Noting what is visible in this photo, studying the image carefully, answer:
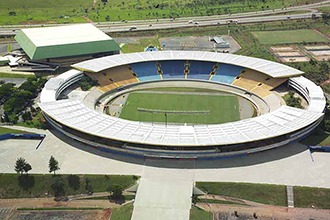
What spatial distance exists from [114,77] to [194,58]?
19.7m

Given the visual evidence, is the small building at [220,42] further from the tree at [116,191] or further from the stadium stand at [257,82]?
the tree at [116,191]

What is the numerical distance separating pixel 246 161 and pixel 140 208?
19.4m

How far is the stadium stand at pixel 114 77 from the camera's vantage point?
9344 cm

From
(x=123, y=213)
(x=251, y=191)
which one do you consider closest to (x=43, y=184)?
(x=123, y=213)

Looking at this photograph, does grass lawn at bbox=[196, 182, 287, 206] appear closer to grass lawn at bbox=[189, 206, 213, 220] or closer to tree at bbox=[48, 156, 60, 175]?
grass lawn at bbox=[189, 206, 213, 220]

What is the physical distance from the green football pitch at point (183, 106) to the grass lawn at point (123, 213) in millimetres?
26088

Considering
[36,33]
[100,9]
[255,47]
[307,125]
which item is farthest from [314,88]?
[100,9]

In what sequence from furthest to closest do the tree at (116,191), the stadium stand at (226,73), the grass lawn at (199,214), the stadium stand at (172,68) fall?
the stadium stand at (172,68), the stadium stand at (226,73), the tree at (116,191), the grass lawn at (199,214)

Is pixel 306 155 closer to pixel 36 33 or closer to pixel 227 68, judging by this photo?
pixel 227 68

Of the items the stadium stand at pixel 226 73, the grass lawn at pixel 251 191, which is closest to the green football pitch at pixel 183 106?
the stadium stand at pixel 226 73

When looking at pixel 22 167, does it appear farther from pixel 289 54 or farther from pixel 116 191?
pixel 289 54

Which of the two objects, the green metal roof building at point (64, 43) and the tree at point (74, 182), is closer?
the tree at point (74, 182)

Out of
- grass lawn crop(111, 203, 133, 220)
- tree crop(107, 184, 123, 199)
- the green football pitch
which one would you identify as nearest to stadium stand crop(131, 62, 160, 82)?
the green football pitch

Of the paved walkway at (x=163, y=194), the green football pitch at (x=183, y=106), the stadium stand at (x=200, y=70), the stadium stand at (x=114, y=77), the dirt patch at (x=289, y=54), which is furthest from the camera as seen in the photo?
the dirt patch at (x=289, y=54)
